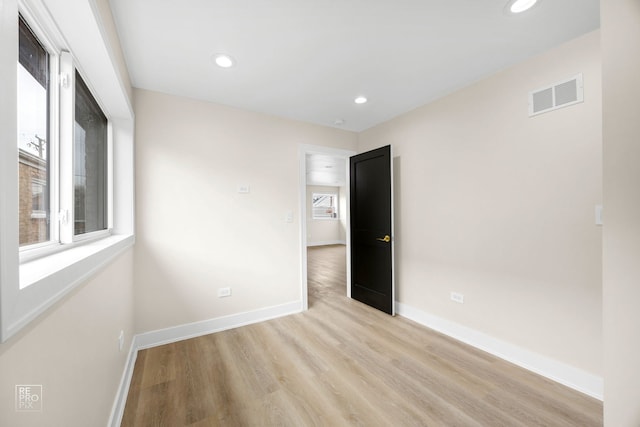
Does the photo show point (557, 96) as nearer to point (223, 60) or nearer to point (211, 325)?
point (223, 60)

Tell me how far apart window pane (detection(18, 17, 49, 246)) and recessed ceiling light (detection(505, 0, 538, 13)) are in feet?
7.99

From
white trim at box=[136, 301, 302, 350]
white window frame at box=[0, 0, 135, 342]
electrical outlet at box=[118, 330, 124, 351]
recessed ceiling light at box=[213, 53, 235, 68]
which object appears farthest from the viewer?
white trim at box=[136, 301, 302, 350]

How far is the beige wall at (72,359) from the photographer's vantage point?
56 centimetres

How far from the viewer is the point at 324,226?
9594 millimetres

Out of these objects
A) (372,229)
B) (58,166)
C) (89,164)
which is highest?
(89,164)

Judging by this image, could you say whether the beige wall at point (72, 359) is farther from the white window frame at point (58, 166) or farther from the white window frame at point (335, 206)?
the white window frame at point (335, 206)

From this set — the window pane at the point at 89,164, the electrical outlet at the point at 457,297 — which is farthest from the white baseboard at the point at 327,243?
the window pane at the point at 89,164

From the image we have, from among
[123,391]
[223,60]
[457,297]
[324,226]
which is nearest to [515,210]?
[457,297]

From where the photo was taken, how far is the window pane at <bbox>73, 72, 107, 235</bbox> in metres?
1.39

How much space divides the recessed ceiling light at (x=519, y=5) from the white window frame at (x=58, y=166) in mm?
2230

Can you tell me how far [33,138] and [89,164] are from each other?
2.46 feet

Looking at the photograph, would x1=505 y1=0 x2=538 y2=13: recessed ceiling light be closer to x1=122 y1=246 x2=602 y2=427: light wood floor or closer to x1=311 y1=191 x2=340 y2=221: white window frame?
x1=122 y1=246 x2=602 y2=427: light wood floor

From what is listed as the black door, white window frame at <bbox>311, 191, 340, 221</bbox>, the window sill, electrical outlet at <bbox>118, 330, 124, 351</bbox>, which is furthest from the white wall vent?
white window frame at <bbox>311, 191, 340, 221</bbox>

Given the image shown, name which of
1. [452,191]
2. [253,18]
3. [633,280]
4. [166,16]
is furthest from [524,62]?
[166,16]
